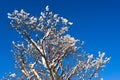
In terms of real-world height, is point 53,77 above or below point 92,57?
below

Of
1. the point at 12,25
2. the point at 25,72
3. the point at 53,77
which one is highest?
the point at 12,25

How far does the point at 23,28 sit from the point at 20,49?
329cm

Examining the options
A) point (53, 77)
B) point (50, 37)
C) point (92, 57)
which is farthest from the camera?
point (92, 57)

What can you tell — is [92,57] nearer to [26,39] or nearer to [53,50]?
[53,50]

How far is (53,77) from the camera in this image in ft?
84.4

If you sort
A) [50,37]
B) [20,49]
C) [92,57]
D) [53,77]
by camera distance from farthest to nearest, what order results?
[92,57], [20,49], [50,37], [53,77]

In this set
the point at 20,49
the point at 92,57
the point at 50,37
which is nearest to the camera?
the point at 50,37

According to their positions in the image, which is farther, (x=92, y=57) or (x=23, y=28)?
(x=92, y=57)

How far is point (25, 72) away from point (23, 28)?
3849 millimetres

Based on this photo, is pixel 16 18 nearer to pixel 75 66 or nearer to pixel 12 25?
pixel 12 25

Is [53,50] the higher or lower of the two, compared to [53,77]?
higher

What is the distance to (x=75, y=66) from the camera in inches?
1179

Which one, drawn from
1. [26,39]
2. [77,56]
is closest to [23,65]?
[26,39]

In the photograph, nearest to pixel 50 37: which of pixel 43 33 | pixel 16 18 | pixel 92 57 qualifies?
pixel 43 33
